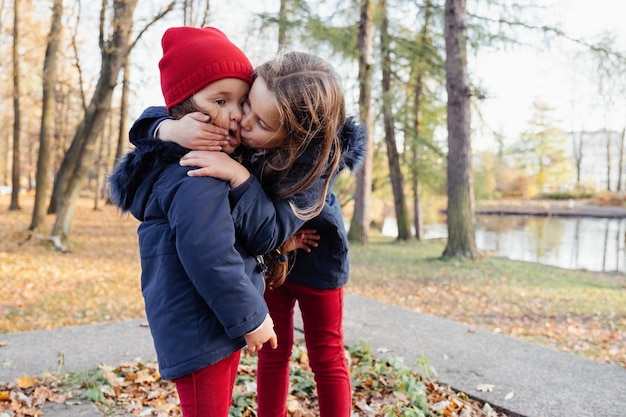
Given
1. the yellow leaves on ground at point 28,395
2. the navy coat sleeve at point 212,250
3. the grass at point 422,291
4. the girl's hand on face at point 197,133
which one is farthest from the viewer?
the grass at point 422,291

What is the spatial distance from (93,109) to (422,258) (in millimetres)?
7219

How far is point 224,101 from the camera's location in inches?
70.2

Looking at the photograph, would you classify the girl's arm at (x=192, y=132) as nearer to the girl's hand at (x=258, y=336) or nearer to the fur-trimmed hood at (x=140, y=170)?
the fur-trimmed hood at (x=140, y=170)

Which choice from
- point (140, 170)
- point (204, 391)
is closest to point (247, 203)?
point (140, 170)

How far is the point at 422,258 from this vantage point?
11.6m

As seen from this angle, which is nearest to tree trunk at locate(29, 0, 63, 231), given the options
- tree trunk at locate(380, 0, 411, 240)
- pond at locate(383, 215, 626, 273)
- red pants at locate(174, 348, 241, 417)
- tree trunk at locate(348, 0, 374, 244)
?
tree trunk at locate(348, 0, 374, 244)

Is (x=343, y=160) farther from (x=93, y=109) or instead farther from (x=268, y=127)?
(x=93, y=109)

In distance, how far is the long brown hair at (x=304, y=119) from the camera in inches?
68.3

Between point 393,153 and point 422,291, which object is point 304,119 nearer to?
point 422,291

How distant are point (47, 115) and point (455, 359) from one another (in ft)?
43.8

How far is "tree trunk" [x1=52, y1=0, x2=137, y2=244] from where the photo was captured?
375 inches

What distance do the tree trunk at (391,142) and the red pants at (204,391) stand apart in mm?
12990

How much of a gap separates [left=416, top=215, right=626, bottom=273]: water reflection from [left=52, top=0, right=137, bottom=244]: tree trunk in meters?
10.6

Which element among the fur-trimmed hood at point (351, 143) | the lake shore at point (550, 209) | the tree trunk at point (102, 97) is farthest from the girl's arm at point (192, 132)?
the lake shore at point (550, 209)
